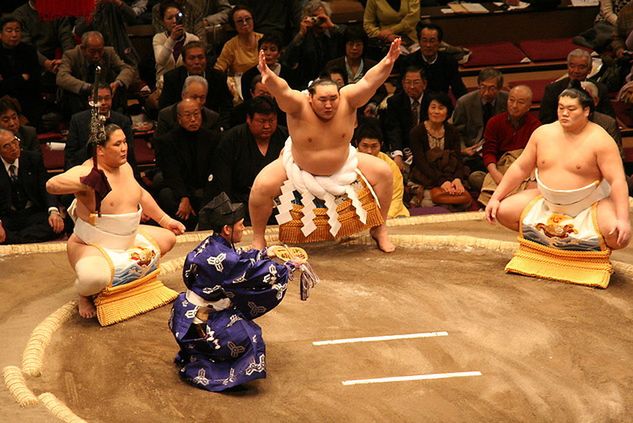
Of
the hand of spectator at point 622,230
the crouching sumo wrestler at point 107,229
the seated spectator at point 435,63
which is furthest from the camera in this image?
the seated spectator at point 435,63

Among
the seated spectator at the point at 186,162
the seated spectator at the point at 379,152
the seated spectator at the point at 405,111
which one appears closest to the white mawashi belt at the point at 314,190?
the seated spectator at the point at 379,152

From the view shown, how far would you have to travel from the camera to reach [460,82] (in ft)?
21.7

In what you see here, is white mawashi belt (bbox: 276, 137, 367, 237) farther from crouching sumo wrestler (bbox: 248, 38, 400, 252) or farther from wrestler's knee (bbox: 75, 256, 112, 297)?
wrestler's knee (bbox: 75, 256, 112, 297)

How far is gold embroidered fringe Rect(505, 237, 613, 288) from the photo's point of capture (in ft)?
15.2

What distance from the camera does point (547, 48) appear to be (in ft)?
24.7

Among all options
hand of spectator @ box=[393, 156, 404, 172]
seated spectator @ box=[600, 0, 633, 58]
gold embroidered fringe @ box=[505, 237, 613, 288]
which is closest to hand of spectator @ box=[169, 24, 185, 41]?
hand of spectator @ box=[393, 156, 404, 172]

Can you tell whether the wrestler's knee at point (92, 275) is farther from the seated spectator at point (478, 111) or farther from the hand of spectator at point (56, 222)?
the seated spectator at point (478, 111)

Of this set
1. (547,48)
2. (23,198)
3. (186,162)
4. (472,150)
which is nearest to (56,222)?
(23,198)

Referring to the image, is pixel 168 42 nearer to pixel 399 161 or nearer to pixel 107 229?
pixel 399 161

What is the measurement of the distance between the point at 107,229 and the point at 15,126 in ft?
5.32

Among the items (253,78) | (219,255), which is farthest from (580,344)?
(253,78)

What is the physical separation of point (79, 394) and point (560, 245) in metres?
2.02

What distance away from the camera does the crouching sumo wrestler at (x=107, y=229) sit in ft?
13.9

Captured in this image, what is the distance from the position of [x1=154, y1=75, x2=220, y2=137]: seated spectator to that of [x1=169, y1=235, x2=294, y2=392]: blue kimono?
7.15 feet
